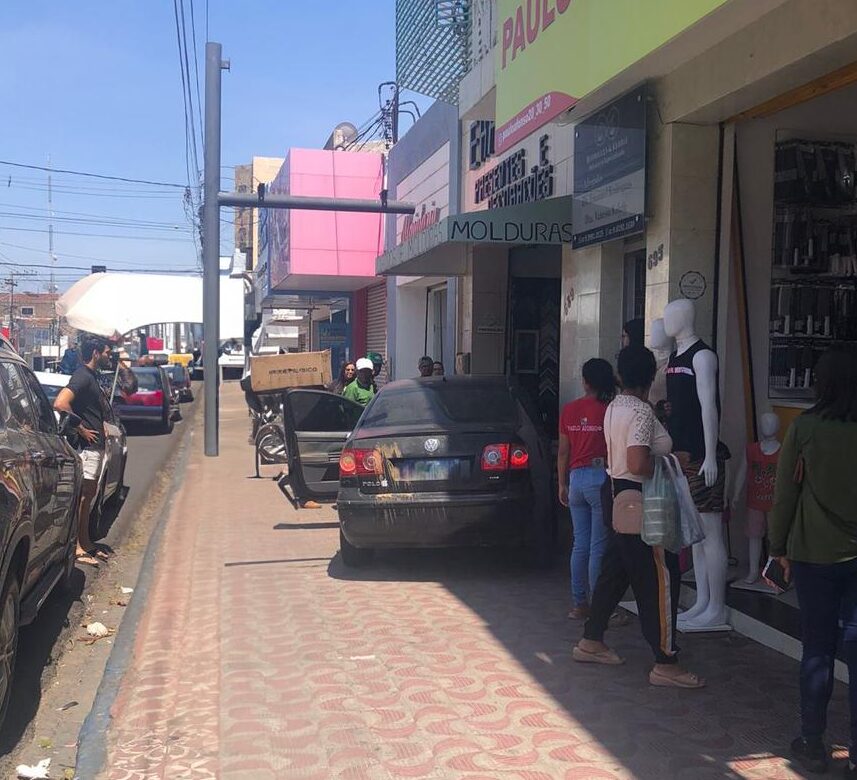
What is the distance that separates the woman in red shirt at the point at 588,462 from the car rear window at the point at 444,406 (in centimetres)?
135

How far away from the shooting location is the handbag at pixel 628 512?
15.0 feet

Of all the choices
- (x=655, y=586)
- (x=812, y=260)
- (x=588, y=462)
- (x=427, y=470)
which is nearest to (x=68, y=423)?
(x=427, y=470)

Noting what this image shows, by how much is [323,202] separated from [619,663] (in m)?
11.3

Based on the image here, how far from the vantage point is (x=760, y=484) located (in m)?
6.09

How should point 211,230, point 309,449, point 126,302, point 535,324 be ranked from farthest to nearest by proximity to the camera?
point 126,302, point 211,230, point 535,324, point 309,449

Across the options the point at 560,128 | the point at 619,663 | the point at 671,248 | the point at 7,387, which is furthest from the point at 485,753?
the point at 560,128

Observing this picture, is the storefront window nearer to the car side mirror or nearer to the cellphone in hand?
the cellphone in hand

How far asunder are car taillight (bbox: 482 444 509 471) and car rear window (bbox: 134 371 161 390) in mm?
15687

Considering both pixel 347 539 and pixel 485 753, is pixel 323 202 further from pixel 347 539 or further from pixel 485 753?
pixel 485 753

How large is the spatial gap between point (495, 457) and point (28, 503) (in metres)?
3.25

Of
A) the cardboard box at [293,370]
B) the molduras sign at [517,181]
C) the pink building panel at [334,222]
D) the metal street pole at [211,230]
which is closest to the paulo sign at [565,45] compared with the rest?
the molduras sign at [517,181]

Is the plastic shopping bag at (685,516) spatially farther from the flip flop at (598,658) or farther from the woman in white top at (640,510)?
the flip flop at (598,658)

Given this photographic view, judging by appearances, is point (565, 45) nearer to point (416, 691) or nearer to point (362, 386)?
point (416, 691)

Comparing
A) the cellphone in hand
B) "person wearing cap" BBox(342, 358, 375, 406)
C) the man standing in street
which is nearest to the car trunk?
the man standing in street
